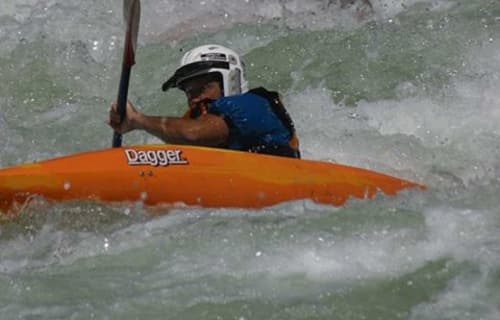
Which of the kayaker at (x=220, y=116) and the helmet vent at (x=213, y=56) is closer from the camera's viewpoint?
the kayaker at (x=220, y=116)

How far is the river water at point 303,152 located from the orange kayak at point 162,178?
0.06 meters

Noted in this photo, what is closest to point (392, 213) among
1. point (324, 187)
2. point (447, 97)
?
point (324, 187)

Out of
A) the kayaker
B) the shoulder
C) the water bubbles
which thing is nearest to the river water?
the water bubbles

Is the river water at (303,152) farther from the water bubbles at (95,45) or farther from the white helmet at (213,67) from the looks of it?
the white helmet at (213,67)

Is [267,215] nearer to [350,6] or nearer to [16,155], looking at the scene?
[16,155]

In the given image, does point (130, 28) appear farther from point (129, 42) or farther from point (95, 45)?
point (95, 45)

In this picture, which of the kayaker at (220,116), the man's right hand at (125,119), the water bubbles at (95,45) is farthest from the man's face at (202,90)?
the water bubbles at (95,45)

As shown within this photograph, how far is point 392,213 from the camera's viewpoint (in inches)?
200

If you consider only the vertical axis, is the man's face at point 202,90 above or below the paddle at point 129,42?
below

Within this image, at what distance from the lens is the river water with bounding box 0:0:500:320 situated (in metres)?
4.51

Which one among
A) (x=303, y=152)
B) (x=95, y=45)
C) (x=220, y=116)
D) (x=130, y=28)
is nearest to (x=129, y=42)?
(x=130, y=28)

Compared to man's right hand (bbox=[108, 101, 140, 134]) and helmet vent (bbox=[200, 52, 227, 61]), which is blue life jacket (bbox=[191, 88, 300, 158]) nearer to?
helmet vent (bbox=[200, 52, 227, 61])

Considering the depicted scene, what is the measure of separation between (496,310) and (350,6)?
4.45 m

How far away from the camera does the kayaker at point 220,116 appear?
5316 mm
